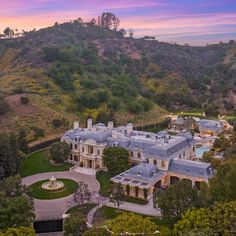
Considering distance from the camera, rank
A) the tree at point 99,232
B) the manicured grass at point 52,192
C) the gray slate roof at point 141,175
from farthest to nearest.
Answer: the gray slate roof at point 141,175 < the manicured grass at point 52,192 < the tree at point 99,232

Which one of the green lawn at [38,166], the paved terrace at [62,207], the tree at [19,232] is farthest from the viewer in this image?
the green lawn at [38,166]

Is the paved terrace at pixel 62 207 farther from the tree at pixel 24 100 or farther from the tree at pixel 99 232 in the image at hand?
the tree at pixel 24 100

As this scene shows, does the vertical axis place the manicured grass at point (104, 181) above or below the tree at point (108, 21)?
below

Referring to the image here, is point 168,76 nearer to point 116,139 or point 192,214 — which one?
point 116,139

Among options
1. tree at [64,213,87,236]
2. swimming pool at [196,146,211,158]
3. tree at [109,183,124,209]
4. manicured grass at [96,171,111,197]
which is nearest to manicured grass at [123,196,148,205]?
manicured grass at [96,171,111,197]

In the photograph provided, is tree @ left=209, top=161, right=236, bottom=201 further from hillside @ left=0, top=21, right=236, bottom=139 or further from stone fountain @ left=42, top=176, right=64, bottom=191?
hillside @ left=0, top=21, right=236, bottom=139

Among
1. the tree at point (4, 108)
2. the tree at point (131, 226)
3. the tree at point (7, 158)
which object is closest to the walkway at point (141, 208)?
the tree at point (131, 226)
